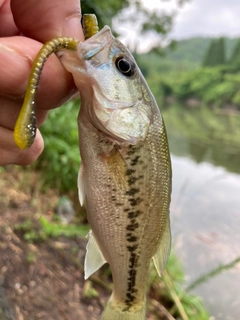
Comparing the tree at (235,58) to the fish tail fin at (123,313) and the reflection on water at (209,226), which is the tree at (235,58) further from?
the fish tail fin at (123,313)

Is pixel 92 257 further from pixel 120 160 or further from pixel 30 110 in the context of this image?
pixel 30 110

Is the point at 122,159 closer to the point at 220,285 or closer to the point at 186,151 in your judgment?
the point at 220,285

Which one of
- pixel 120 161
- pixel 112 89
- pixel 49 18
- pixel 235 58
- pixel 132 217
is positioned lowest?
pixel 235 58

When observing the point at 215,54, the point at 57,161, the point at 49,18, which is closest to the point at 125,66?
the point at 49,18

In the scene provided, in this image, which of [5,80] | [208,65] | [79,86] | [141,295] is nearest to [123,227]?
[141,295]

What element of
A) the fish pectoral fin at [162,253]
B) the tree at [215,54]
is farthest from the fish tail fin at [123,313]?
the tree at [215,54]

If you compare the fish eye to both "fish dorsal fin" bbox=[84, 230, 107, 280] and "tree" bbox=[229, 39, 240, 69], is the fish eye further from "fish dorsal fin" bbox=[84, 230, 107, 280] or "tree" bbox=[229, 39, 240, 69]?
"tree" bbox=[229, 39, 240, 69]
